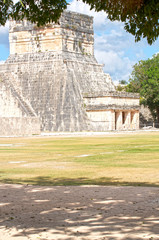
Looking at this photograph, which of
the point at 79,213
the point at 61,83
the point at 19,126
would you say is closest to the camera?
the point at 79,213

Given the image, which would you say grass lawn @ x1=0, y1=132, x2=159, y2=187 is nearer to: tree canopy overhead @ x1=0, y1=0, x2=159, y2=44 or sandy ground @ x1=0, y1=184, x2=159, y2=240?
sandy ground @ x1=0, y1=184, x2=159, y2=240

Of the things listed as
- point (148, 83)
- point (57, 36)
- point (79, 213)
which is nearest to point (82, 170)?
point (79, 213)

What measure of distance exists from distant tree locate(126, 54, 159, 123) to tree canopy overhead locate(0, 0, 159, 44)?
60.6m

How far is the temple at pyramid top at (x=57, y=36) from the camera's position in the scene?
5997cm

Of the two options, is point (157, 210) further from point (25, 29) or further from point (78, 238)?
point (25, 29)

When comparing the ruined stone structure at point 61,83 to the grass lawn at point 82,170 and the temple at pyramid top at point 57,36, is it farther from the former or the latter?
the grass lawn at point 82,170

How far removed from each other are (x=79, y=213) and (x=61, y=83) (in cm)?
4864

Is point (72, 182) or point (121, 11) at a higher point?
point (121, 11)

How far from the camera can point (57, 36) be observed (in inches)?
2351

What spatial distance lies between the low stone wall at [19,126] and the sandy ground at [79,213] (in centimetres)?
3524

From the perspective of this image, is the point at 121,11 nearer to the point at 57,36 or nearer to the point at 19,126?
the point at 19,126

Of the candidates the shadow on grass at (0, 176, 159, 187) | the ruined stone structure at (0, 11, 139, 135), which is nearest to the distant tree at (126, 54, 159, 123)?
the ruined stone structure at (0, 11, 139, 135)

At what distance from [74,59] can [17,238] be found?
5489 centimetres

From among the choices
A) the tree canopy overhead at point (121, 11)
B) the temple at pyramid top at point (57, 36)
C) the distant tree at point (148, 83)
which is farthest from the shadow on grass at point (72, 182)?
the distant tree at point (148, 83)
